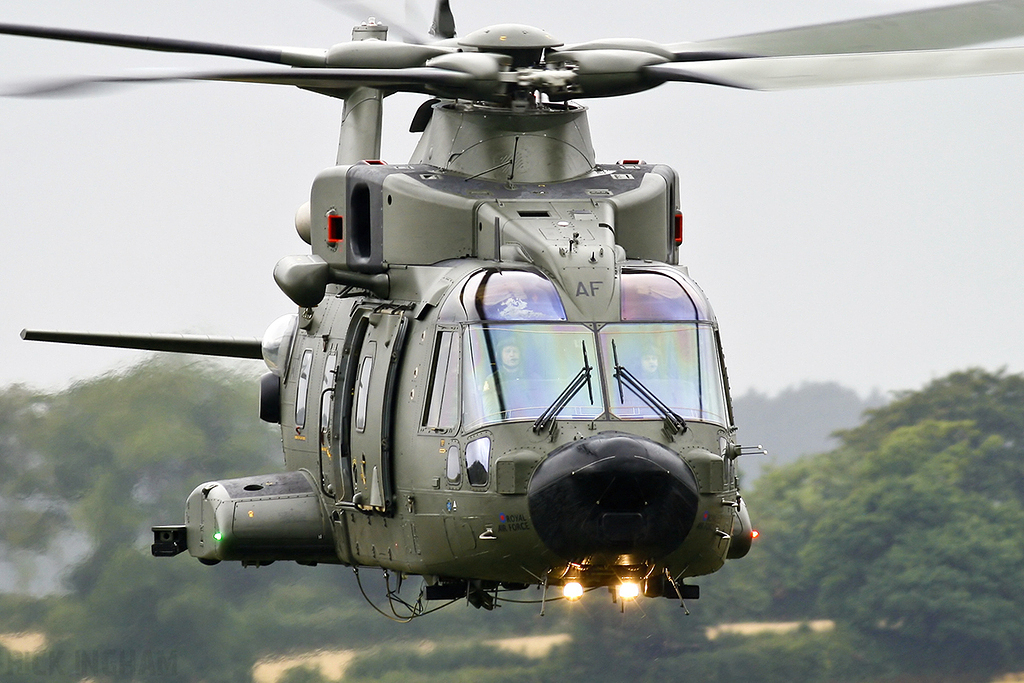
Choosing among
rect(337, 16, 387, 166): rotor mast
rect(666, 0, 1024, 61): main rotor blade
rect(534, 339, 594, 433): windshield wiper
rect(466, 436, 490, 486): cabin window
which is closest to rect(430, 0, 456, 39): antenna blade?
rect(337, 16, 387, 166): rotor mast

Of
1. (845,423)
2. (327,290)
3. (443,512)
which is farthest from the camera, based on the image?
(845,423)

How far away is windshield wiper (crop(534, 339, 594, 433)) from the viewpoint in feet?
38.5

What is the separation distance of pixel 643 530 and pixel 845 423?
14746 millimetres

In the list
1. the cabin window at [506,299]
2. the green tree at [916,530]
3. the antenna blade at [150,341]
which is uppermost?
the cabin window at [506,299]

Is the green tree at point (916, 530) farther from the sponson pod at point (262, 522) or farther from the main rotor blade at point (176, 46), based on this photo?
the main rotor blade at point (176, 46)

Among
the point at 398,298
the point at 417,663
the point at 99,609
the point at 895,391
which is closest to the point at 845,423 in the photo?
the point at 895,391

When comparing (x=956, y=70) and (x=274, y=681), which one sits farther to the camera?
A: (x=274, y=681)

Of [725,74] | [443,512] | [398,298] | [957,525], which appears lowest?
[957,525]

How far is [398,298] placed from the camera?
1347cm

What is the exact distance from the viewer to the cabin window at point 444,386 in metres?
12.3

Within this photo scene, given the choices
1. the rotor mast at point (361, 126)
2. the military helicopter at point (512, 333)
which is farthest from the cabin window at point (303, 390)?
the rotor mast at point (361, 126)

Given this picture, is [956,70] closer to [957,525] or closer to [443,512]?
[443,512]

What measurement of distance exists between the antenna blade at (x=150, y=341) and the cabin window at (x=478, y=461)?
16.0ft

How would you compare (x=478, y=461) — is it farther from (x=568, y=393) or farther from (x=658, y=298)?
(x=658, y=298)
